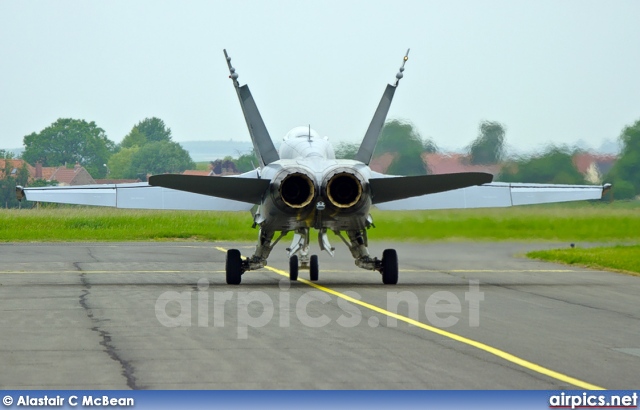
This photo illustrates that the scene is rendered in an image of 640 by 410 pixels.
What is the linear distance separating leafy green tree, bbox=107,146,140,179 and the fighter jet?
34.2 metres

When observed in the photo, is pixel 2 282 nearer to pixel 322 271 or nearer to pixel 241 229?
pixel 322 271

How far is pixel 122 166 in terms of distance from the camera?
6359 centimetres

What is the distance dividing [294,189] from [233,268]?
226cm

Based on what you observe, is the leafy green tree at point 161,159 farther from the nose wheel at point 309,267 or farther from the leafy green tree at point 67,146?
the nose wheel at point 309,267

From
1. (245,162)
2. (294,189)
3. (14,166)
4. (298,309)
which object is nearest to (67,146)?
(14,166)

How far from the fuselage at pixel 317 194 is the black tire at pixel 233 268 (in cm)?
102

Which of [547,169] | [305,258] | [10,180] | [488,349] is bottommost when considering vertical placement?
[488,349]

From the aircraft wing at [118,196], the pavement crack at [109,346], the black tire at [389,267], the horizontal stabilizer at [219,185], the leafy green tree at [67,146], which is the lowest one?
the pavement crack at [109,346]

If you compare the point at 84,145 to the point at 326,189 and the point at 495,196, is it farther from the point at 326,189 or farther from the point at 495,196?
the point at 326,189

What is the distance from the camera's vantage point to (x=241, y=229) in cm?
4734

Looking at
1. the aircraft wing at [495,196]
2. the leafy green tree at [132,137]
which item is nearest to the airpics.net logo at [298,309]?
the aircraft wing at [495,196]

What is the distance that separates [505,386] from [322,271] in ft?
52.5

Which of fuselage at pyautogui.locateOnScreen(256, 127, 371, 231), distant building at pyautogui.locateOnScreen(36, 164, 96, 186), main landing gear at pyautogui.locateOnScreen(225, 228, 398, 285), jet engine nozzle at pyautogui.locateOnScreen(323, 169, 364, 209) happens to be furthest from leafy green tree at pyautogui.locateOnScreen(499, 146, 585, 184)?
distant building at pyautogui.locateOnScreen(36, 164, 96, 186)

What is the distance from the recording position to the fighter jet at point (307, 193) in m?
19.7
